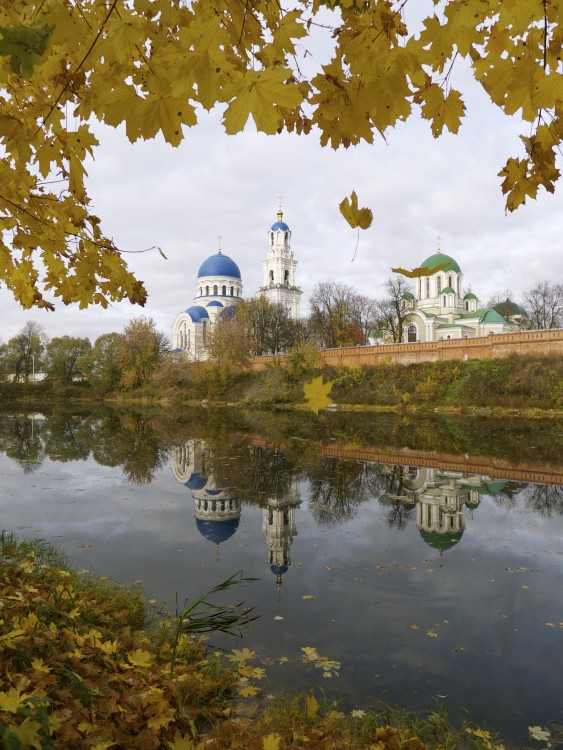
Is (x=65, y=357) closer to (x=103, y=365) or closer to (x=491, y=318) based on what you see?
(x=103, y=365)

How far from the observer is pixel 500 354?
3356 cm

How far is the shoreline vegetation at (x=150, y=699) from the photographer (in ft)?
8.14

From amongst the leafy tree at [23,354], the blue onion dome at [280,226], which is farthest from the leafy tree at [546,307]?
the leafy tree at [23,354]

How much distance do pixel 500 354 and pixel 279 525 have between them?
30538 millimetres

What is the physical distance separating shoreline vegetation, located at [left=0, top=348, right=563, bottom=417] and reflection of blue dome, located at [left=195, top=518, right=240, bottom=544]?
11.0 metres

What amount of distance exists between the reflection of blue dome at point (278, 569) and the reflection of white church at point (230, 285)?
6084 cm

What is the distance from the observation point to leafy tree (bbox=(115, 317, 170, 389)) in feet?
157

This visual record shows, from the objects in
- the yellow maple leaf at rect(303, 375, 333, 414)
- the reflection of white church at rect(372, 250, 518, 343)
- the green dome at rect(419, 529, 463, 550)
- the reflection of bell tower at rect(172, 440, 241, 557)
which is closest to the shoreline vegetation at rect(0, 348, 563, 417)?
the reflection of bell tower at rect(172, 440, 241, 557)

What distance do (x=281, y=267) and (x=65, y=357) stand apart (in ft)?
103

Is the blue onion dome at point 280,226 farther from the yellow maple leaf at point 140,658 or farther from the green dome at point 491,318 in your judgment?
the yellow maple leaf at point 140,658

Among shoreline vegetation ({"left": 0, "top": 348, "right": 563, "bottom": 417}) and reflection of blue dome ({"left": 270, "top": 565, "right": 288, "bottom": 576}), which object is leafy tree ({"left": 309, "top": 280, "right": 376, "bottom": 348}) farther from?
reflection of blue dome ({"left": 270, "top": 565, "right": 288, "bottom": 576})

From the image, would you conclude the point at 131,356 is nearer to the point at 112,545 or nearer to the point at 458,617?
the point at 112,545

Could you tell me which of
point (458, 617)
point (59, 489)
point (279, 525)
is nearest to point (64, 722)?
point (458, 617)

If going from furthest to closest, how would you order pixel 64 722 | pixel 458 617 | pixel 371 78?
pixel 458 617 < pixel 64 722 < pixel 371 78
